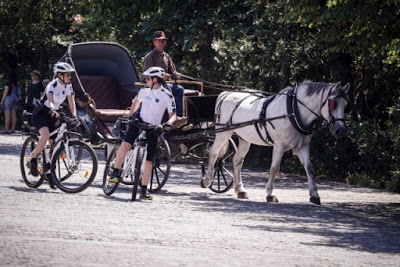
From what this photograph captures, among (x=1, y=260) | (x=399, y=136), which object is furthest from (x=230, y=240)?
(x=399, y=136)

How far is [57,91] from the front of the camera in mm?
17641

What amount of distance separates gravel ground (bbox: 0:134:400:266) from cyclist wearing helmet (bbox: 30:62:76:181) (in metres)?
0.70

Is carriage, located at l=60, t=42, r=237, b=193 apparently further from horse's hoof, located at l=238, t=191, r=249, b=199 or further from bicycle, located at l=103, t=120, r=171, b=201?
horse's hoof, located at l=238, t=191, r=249, b=199

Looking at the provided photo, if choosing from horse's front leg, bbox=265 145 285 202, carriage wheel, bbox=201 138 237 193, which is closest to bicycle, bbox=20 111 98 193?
carriage wheel, bbox=201 138 237 193

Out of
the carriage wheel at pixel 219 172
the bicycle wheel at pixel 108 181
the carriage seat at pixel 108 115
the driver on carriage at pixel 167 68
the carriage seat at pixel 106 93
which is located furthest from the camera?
the carriage seat at pixel 106 93

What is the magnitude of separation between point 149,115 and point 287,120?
7.64 feet

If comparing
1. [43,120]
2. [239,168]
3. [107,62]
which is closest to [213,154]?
[239,168]

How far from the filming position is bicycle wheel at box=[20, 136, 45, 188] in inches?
695

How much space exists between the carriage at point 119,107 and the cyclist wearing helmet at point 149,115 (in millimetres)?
792

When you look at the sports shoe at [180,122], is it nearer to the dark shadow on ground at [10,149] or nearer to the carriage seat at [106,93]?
the carriage seat at [106,93]

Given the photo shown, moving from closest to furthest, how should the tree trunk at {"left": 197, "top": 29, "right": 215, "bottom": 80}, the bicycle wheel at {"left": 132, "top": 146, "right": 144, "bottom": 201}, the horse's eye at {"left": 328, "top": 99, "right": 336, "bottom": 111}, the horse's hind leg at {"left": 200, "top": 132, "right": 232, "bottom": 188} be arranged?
the bicycle wheel at {"left": 132, "top": 146, "right": 144, "bottom": 201}, the horse's eye at {"left": 328, "top": 99, "right": 336, "bottom": 111}, the horse's hind leg at {"left": 200, "top": 132, "right": 232, "bottom": 188}, the tree trunk at {"left": 197, "top": 29, "right": 215, "bottom": 80}

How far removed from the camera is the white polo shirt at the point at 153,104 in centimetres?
1681

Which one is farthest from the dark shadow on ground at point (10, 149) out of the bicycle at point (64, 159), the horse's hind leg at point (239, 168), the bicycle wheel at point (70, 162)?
the bicycle wheel at point (70, 162)

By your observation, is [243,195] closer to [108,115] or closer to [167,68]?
[167,68]
